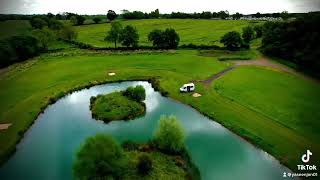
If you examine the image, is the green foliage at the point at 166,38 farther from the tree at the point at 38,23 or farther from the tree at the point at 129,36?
the tree at the point at 38,23

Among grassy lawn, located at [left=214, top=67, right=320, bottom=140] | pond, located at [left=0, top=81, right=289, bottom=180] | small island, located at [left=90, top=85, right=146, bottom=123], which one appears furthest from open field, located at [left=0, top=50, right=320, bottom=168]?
small island, located at [left=90, top=85, right=146, bottom=123]

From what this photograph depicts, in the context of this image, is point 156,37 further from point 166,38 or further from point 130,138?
point 130,138

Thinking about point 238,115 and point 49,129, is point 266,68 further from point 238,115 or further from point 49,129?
point 49,129

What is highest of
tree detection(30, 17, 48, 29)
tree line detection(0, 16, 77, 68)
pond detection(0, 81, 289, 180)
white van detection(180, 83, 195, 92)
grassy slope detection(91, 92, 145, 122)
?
tree detection(30, 17, 48, 29)

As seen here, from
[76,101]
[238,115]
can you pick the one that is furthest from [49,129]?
[238,115]

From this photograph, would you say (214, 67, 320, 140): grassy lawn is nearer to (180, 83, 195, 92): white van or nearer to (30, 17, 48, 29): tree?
(180, 83, 195, 92): white van
